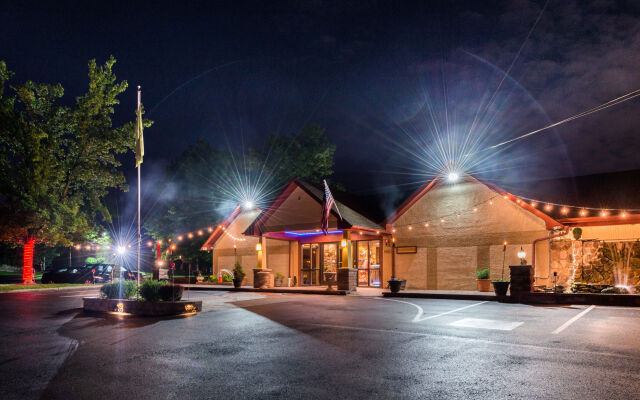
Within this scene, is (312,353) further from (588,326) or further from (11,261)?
(11,261)

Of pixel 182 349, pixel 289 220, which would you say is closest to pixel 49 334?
pixel 182 349

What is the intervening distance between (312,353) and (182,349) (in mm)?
2349

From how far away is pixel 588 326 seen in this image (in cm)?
982

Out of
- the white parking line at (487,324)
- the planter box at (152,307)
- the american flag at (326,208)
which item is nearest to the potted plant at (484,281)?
the american flag at (326,208)

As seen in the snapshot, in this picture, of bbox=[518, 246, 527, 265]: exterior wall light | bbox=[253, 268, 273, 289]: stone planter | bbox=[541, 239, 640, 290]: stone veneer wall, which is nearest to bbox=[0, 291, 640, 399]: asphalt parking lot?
bbox=[518, 246, 527, 265]: exterior wall light

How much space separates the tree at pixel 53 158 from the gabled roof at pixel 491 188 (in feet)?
59.5

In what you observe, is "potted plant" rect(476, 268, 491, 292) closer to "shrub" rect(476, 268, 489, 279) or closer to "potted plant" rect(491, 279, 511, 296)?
"shrub" rect(476, 268, 489, 279)

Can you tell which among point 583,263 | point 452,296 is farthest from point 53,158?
point 583,263

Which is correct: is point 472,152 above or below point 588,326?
above

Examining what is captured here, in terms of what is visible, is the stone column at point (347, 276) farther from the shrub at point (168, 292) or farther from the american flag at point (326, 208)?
the shrub at point (168, 292)

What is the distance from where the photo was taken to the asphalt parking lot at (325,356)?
16.8 ft

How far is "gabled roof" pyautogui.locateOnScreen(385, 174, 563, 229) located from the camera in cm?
2055

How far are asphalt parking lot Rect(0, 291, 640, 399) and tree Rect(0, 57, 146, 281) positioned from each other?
18.2 metres

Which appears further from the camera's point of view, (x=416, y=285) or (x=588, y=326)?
(x=416, y=285)
